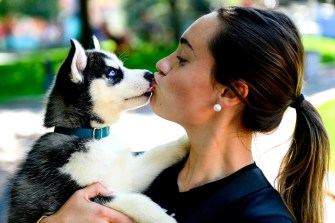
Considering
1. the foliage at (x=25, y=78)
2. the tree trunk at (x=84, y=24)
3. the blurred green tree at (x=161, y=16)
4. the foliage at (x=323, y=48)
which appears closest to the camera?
the foliage at (x=25, y=78)

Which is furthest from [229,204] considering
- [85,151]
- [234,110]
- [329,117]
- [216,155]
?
[329,117]

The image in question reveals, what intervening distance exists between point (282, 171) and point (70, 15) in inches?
1778

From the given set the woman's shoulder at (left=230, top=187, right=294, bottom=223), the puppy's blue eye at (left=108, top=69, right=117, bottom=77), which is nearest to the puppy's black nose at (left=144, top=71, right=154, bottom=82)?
the puppy's blue eye at (left=108, top=69, right=117, bottom=77)

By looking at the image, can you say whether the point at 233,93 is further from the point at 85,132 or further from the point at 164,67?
the point at 85,132

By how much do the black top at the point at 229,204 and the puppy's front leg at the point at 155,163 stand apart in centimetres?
21

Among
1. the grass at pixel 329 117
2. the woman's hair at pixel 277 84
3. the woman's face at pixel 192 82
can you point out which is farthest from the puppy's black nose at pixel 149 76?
the grass at pixel 329 117

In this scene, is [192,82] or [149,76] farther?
[149,76]

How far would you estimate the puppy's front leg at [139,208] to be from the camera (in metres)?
2.47

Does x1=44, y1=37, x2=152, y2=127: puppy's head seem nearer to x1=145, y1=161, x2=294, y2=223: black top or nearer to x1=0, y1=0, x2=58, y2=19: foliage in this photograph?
x1=145, y1=161, x2=294, y2=223: black top

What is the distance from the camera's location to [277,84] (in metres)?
2.34

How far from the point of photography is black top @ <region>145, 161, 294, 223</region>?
2107 millimetres

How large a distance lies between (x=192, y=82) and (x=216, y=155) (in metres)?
0.36

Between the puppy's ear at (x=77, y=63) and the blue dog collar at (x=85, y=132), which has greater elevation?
the puppy's ear at (x=77, y=63)

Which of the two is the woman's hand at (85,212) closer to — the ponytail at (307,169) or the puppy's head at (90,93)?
the puppy's head at (90,93)
